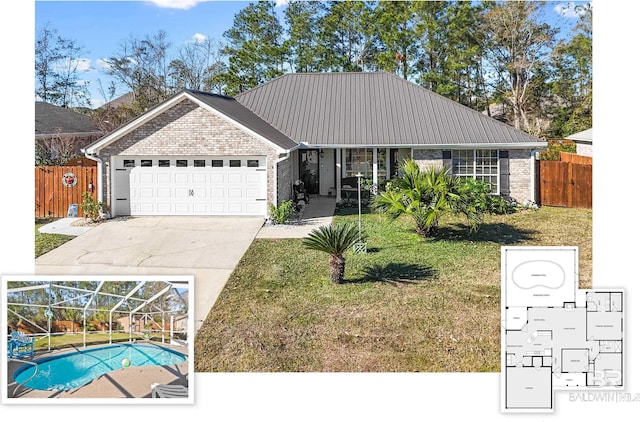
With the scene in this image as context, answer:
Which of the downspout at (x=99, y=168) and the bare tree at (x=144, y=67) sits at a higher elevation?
the bare tree at (x=144, y=67)

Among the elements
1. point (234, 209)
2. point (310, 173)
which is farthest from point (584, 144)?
point (234, 209)

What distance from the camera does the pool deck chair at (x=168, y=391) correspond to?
6844mm

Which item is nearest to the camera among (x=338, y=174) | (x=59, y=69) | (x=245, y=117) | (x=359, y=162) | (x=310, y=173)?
(x=245, y=117)

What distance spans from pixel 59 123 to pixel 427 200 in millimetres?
19211

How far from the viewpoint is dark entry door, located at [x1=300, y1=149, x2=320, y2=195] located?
20.9 metres

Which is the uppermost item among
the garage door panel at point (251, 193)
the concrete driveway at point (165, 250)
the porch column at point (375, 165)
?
the porch column at point (375, 165)

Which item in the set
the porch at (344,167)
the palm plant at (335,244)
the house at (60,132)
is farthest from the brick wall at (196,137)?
the house at (60,132)

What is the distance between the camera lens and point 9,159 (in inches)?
381

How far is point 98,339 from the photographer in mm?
7285

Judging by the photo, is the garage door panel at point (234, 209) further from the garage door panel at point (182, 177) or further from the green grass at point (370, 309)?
the green grass at point (370, 309)

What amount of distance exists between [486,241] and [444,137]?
5908 mm

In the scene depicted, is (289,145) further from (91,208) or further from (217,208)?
(91,208)

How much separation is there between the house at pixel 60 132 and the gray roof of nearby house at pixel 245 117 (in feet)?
23.6

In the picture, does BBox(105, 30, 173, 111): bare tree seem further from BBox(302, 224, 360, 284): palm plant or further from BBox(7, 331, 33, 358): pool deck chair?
BBox(7, 331, 33, 358): pool deck chair
